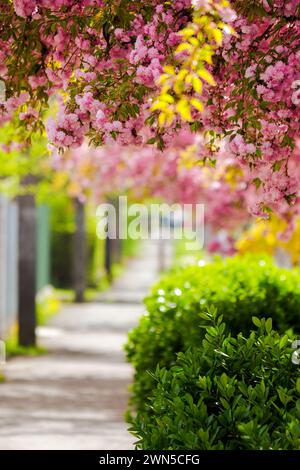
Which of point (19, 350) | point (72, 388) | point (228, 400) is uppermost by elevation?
point (228, 400)

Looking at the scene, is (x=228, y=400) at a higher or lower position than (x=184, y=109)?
lower

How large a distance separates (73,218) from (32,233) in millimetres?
8554

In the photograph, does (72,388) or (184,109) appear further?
(72,388)

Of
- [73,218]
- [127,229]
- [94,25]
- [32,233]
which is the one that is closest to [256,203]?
[94,25]

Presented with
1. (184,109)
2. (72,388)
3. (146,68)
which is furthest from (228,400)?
(72,388)

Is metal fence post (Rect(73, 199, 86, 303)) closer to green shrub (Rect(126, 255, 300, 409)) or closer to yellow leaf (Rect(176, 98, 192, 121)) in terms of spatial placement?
green shrub (Rect(126, 255, 300, 409))

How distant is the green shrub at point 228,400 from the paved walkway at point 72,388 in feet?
12.7

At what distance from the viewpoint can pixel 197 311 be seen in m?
8.59

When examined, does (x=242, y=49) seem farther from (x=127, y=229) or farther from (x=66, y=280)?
(x=127, y=229)

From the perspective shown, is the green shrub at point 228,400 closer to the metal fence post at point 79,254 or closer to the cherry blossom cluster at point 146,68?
the cherry blossom cluster at point 146,68
